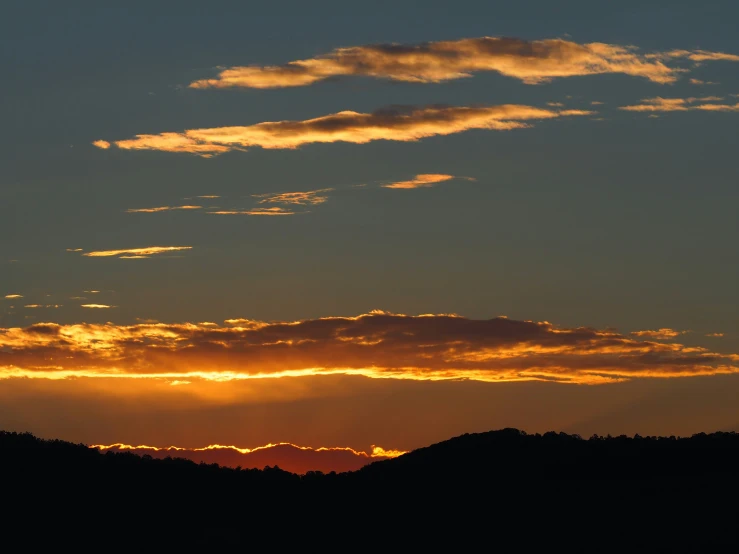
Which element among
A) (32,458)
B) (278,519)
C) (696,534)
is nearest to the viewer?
(696,534)

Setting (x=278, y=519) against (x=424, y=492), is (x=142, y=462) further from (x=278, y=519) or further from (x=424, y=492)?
(x=424, y=492)

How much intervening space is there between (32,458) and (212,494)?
13.0 metres

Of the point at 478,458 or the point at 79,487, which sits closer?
the point at 79,487

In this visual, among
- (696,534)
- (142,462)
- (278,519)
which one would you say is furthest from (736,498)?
(142,462)

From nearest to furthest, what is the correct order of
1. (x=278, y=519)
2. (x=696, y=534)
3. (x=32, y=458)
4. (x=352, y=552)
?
(x=696, y=534) < (x=352, y=552) < (x=278, y=519) < (x=32, y=458)

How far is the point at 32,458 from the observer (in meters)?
76.1

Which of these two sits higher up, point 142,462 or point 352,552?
point 142,462

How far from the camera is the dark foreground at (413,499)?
62969mm

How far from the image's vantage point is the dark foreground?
63.0 m

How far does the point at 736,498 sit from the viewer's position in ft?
206

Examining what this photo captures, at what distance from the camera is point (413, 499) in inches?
2793

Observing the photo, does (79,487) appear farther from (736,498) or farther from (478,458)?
(736,498)

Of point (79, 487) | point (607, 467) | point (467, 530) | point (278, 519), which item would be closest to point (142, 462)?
point (79, 487)

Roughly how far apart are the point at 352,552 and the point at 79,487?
64.9 ft
